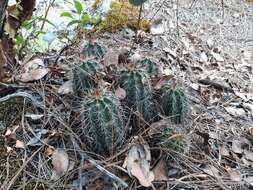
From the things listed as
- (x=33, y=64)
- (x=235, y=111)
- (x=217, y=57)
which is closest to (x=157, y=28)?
(x=217, y=57)

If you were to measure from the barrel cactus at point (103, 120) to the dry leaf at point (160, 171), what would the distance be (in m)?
0.14

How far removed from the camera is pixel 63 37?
2.12 meters

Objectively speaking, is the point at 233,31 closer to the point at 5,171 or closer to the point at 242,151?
the point at 242,151

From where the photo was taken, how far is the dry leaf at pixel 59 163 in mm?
1313

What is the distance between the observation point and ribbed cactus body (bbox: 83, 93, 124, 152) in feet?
4.06

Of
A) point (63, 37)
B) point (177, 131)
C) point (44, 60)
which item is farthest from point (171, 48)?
point (177, 131)

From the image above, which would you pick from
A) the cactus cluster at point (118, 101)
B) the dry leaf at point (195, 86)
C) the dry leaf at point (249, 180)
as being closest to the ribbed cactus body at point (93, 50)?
the cactus cluster at point (118, 101)

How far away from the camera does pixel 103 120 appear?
125cm

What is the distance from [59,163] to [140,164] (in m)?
0.25

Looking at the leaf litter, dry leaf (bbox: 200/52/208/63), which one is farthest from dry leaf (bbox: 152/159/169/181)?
dry leaf (bbox: 200/52/208/63)

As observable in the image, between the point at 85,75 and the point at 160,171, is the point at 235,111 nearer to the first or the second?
the point at 160,171

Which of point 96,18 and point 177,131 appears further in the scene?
point 96,18

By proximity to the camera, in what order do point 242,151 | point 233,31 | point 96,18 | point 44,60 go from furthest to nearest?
point 233,31
point 96,18
point 44,60
point 242,151

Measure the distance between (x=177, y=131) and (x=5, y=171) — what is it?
1.83ft
